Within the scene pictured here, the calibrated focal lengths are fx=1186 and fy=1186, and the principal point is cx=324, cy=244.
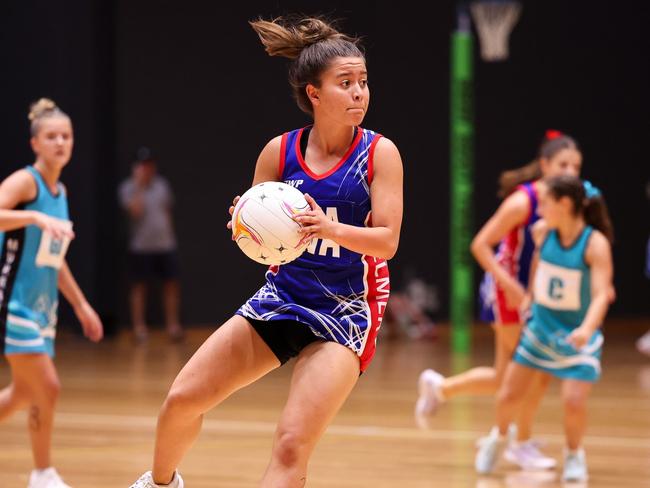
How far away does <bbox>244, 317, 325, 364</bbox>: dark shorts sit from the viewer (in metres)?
3.39

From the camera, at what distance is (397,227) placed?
3.32 m

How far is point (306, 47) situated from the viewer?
3.55m

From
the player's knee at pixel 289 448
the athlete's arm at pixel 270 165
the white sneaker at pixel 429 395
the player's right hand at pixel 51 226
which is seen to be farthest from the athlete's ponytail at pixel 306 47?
the white sneaker at pixel 429 395

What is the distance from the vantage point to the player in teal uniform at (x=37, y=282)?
15.4 feet

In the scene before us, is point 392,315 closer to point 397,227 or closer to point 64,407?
point 64,407

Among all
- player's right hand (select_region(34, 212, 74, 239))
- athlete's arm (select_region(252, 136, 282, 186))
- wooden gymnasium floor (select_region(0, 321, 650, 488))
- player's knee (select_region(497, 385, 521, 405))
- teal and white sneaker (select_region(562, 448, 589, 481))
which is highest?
athlete's arm (select_region(252, 136, 282, 186))

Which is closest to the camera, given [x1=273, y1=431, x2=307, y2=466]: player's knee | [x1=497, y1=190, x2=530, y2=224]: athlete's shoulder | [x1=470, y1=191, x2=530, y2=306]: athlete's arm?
[x1=273, y1=431, x2=307, y2=466]: player's knee

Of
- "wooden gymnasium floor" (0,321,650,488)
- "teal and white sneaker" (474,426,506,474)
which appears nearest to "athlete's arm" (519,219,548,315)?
"teal and white sneaker" (474,426,506,474)

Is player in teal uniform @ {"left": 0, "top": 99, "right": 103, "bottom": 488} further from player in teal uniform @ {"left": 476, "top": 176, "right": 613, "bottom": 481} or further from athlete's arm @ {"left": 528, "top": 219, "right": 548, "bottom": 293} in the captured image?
athlete's arm @ {"left": 528, "top": 219, "right": 548, "bottom": 293}

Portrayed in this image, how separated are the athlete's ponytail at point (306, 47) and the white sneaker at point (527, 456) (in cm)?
254

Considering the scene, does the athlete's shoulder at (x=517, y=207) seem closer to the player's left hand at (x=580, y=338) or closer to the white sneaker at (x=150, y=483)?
the player's left hand at (x=580, y=338)

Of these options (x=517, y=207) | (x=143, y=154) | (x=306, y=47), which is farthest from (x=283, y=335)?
(x=143, y=154)

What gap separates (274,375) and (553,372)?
4.31 metres

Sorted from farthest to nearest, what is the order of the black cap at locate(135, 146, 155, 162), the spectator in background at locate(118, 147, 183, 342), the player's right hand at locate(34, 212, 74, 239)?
the black cap at locate(135, 146, 155, 162) → the spectator in background at locate(118, 147, 183, 342) → the player's right hand at locate(34, 212, 74, 239)
